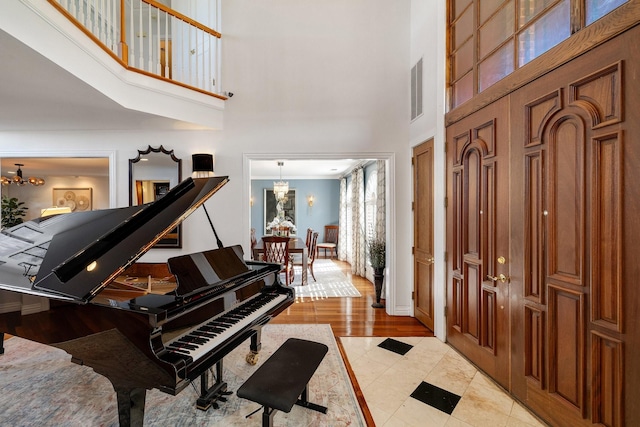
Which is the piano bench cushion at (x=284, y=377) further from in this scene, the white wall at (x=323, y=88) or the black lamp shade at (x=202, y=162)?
the black lamp shade at (x=202, y=162)

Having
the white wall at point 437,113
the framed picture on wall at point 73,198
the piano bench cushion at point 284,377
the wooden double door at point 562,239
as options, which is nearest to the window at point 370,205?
the white wall at point 437,113

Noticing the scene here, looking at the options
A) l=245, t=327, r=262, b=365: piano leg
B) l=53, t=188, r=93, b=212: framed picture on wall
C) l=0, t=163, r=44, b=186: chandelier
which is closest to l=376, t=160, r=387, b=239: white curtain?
l=245, t=327, r=262, b=365: piano leg

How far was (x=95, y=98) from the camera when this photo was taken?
2756 millimetres

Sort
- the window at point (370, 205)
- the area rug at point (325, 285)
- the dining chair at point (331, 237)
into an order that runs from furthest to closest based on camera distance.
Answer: the dining chair at point (331, 237) → the window at point (370, 205) → the area rug at point (325, 285)

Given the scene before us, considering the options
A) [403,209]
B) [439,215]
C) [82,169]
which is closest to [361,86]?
[403,209]

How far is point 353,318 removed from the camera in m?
3.71

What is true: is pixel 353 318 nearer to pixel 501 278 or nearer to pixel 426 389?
pixel 426 389

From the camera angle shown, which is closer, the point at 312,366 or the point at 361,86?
the point at 312,366

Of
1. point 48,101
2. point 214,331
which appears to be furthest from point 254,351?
point 48,101

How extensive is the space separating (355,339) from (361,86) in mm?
3303

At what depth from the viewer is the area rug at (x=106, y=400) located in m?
1.84

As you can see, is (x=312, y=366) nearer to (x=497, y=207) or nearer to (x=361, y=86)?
(x=497, y=207)

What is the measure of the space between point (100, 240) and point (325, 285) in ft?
13.8

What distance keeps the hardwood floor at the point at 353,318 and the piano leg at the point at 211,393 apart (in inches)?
59.0
